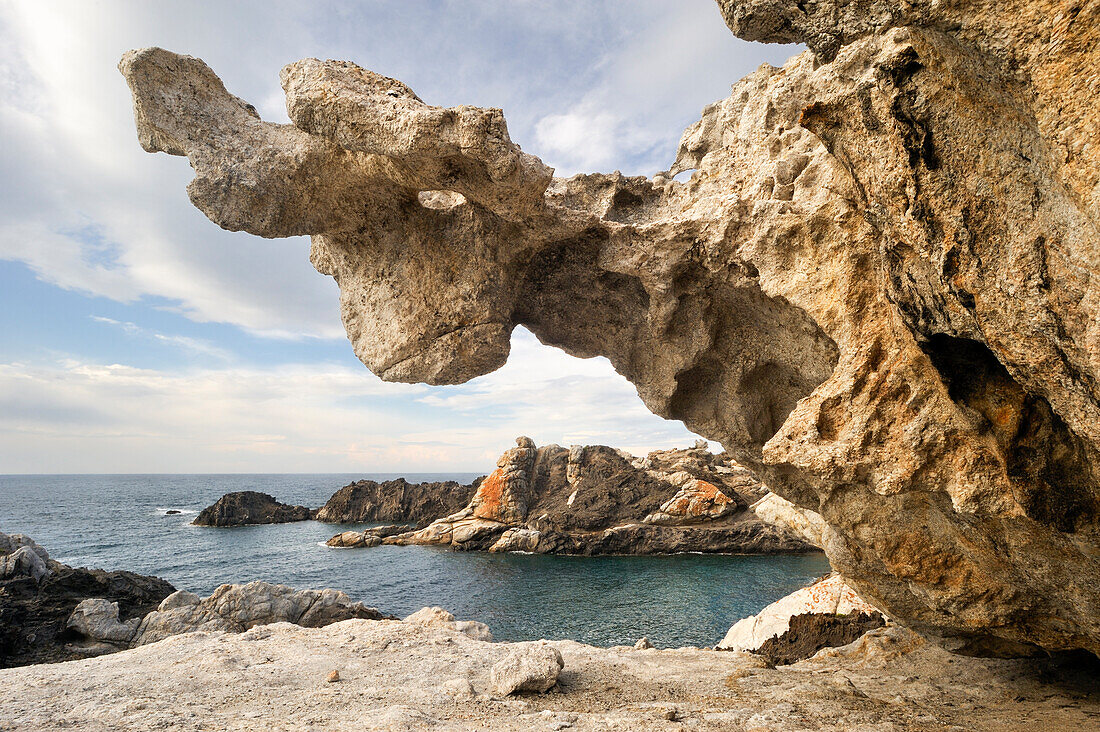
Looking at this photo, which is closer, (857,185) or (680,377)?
(857,185)

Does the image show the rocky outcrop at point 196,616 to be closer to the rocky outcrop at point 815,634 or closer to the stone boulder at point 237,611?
the stone boulder at point 237,611

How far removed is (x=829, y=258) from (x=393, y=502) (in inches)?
2227

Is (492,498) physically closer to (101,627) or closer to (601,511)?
(601,511)

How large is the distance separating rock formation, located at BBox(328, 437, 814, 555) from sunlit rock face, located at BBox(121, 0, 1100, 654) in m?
27.9

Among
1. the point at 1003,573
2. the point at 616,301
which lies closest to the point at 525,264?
the point at 616,301

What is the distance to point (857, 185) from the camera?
13.5ft

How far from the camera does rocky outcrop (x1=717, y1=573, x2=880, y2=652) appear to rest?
12914 mm

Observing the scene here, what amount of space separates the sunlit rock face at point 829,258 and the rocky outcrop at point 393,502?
46.5 metres

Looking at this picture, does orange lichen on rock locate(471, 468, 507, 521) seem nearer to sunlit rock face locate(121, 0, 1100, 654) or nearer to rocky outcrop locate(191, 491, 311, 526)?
rocky outcrop locate(191, 491, 311, 526)

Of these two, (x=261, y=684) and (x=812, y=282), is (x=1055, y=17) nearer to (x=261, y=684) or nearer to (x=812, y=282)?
(x=812, y=282)

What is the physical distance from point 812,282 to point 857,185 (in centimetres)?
221

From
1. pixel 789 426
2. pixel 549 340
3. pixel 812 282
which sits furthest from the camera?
pixel 549 340

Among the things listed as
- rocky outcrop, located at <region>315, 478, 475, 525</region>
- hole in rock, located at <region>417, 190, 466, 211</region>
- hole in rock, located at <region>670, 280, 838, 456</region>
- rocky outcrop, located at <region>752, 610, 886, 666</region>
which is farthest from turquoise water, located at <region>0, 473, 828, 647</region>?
hole in rock, located at <region>417, 190, 466, 211</region>

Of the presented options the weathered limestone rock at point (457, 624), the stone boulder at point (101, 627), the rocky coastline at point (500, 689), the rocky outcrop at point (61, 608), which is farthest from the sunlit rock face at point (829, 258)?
the rocky outcrop at point (61, 608)
